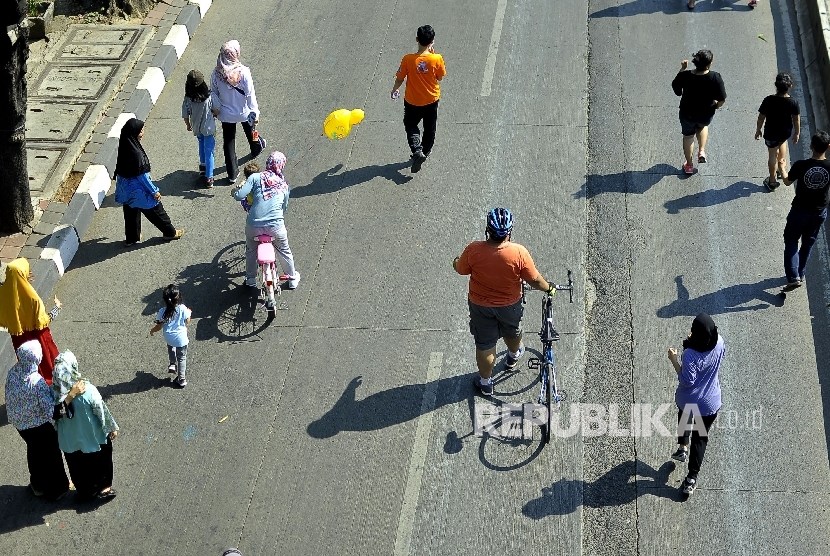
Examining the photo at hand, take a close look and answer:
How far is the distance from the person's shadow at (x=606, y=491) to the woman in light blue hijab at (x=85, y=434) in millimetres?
3382

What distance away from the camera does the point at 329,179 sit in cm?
1156

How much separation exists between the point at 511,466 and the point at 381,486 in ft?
3.62

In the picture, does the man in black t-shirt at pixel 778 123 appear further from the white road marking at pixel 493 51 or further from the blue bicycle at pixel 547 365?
the blue bicycle at pixel 547 365

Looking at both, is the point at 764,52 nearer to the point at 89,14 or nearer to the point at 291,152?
the point at 291,152

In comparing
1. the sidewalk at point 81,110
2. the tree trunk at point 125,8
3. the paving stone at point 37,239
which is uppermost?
the tree trunk at point 125,8

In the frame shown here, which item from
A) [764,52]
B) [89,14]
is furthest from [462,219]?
[89,14]

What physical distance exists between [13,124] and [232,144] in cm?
241

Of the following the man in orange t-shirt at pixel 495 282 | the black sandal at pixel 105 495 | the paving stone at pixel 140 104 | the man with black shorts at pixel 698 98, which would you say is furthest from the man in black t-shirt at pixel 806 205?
the paving stone at pixel 140 104

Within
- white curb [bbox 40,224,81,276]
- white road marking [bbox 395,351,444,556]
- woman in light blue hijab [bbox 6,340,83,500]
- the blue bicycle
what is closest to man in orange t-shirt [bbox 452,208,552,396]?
the blue bicycle

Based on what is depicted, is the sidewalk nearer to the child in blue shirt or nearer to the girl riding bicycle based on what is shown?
the child in blue shirt

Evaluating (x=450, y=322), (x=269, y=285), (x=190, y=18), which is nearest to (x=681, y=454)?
(x=450, y=322)

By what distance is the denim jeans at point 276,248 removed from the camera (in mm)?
9539

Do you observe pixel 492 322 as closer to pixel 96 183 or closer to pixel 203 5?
pixel 96 183

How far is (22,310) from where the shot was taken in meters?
8.16
